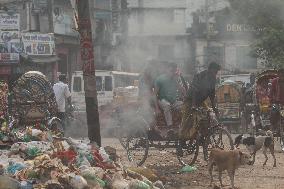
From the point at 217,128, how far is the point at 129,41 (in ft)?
129

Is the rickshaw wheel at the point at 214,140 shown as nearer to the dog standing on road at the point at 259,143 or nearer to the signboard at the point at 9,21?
the dog standing on road at the point at 259,143

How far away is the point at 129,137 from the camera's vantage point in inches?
481

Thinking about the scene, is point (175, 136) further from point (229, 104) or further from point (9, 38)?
point (9, 38)

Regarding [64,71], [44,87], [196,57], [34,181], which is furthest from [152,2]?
[34,181]

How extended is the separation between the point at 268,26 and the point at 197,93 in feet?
68.1

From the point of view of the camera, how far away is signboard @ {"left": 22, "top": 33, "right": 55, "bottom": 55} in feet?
95.1

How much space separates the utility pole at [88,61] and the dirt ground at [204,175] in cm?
141

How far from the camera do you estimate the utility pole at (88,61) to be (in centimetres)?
1037

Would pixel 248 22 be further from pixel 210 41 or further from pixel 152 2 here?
pixel 152 2

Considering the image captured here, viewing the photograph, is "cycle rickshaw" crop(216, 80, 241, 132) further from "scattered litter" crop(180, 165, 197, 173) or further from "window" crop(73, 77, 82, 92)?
"scattered litter" crop(180, 165, 197, 173)

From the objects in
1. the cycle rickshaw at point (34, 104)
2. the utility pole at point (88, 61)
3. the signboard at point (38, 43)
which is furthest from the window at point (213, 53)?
the utility pole at point (88, 61)

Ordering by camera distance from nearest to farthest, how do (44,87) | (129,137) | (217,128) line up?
(217,128) < (129,137) < (44,87)

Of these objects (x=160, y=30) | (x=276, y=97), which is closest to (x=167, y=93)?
(x=276, y=97)

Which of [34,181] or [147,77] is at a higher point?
[147,77]
